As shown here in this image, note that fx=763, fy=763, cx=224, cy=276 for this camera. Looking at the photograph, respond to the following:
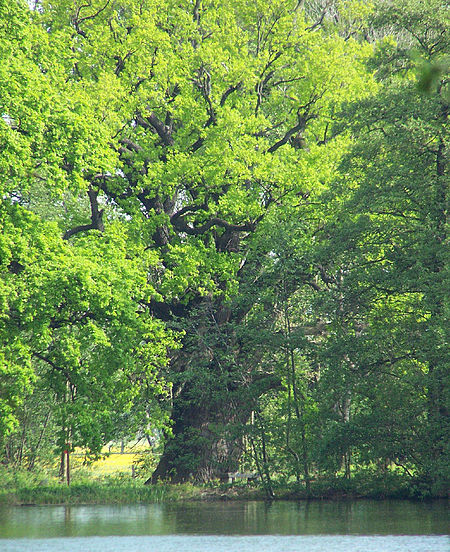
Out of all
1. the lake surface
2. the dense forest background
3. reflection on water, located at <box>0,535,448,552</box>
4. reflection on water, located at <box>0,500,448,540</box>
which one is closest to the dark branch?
the dense forest background

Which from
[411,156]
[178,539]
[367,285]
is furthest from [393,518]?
[411,156]

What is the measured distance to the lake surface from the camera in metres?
10.7

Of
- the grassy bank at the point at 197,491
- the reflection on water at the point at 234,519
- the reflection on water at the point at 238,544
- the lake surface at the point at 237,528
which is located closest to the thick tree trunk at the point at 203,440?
the grassy bank at the point at 197,491

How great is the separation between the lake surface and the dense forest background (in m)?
2.12

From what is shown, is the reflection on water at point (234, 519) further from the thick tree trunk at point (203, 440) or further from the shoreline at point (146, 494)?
the thick tree trunk at point (203, 440)

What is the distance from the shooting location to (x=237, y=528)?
13211 millimetres

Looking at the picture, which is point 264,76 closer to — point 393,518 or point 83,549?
point 393,518

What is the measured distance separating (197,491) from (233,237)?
883cm

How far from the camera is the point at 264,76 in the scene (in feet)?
86.3

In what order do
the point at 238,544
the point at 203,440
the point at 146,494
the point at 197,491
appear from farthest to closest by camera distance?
the point at 146,494 < the point at 197,491 < the point at 203,440 < the point at 238,544

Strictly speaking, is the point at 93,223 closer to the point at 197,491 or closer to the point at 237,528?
the point at 197,491

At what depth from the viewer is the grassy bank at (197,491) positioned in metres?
19.6

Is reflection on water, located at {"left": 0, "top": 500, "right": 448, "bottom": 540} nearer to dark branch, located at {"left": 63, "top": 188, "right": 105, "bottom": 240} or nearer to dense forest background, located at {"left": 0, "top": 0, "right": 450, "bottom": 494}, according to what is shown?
dense forest background, located at {"left": 0, "top": 0, "right": 450, "bottom": 494}

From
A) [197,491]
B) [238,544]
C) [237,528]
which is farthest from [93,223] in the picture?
[238,544]
